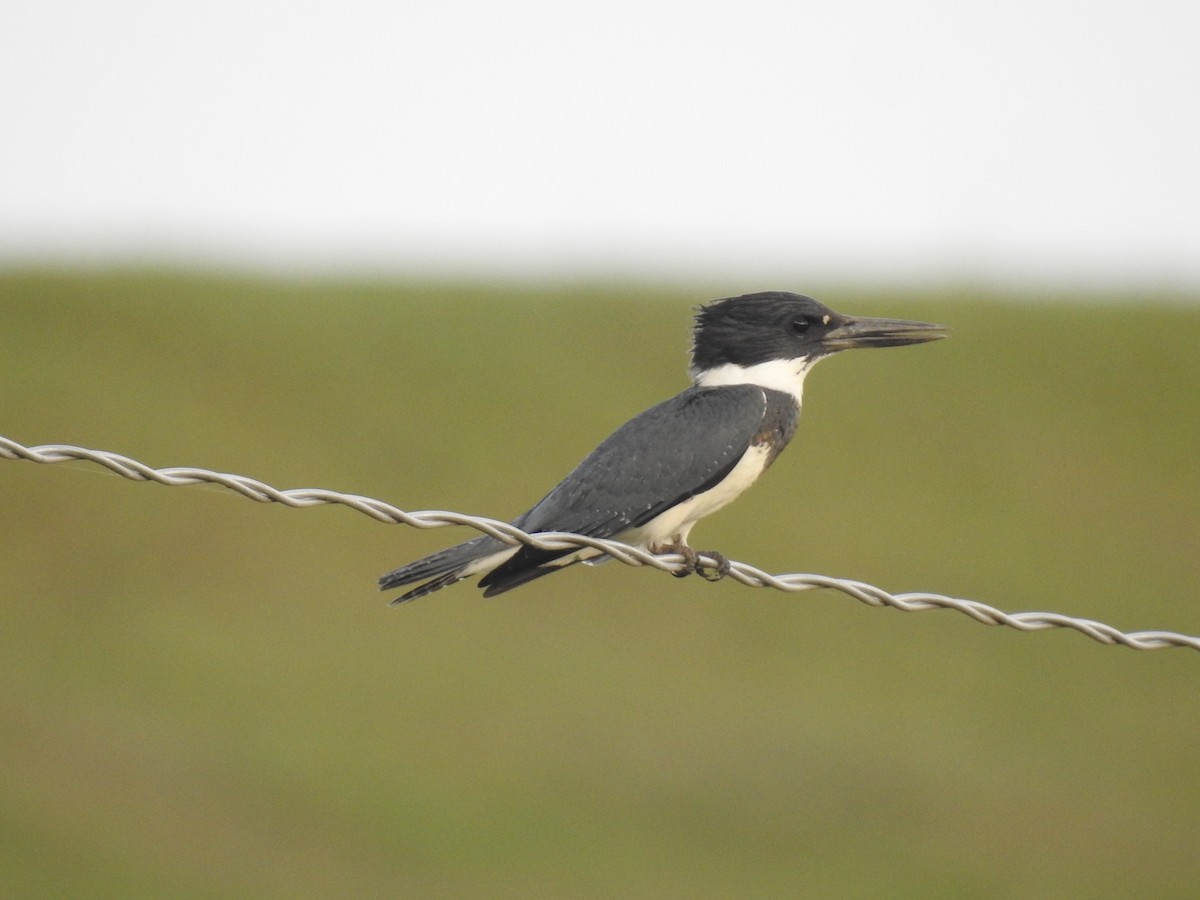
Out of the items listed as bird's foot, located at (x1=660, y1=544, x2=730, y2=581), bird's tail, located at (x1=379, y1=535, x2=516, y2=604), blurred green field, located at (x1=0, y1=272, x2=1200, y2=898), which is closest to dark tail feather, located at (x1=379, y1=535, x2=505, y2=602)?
bird's tail, located at (x1=379, y1=535, x2=516, y2=604)

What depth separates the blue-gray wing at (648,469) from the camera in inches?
199

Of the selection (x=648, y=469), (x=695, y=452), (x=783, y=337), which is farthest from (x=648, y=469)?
(x=783, y=337)

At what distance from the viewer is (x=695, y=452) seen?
17.0 feet

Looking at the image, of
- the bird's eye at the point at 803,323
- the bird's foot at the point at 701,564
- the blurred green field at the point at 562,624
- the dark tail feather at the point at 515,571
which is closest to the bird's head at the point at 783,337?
the bird's eye at the point at 803,323

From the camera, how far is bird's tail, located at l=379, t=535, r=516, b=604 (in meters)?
4.61

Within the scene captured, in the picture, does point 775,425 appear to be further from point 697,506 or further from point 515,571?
point 515,571

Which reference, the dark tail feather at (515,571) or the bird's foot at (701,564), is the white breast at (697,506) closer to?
the bird's foot at (701,564)

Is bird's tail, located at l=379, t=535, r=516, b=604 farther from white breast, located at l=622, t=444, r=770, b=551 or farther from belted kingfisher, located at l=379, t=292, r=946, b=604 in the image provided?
white breast, located at l=622, t=444, r=770, b=551

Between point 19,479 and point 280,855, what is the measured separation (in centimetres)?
585

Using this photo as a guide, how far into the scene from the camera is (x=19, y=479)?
15.9 m

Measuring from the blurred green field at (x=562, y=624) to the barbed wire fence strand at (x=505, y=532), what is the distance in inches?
239

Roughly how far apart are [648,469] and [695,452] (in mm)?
169

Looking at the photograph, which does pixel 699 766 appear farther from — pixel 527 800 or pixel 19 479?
pixel 19 479

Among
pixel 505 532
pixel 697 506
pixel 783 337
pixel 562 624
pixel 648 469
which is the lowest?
pixel 562 624
